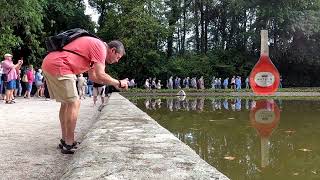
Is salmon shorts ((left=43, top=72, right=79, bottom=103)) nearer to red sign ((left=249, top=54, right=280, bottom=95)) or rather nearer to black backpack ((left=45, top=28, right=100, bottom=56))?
black backpack ((left=45, top=28, right=100, bottom=56))

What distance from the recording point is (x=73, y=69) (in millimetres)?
4348

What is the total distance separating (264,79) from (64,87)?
14.0m

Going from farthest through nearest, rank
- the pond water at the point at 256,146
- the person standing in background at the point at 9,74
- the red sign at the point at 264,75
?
the red sign at the point at 264,75 < the person standing in background at the point at 9,74 < the pond water at the point at 256,146

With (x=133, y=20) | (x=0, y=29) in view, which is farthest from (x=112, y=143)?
(x=133, y=20)

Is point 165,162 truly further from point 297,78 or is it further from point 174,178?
point 297,78

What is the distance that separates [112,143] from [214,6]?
43177mm

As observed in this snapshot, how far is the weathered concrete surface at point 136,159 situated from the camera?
256 centimetres

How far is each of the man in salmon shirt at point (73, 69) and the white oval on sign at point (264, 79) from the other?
13186 millimetres

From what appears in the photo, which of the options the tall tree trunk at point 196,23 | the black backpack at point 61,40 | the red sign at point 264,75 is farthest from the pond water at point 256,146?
the tall tree trunk at point 196,23

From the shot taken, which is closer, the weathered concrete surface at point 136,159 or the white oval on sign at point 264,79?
the weathered concrete surface at point 136,159

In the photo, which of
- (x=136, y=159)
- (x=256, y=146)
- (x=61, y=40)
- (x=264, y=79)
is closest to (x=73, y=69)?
(x=61, y=40)

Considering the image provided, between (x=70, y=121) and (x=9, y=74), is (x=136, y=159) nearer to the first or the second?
(x=70, y=121)

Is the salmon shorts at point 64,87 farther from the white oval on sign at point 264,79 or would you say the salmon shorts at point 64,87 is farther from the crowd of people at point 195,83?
the crowd of people at point 195,83

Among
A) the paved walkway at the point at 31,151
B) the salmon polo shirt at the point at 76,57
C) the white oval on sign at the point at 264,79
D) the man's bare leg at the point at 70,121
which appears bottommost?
the paved walkway at the point at 31,151
